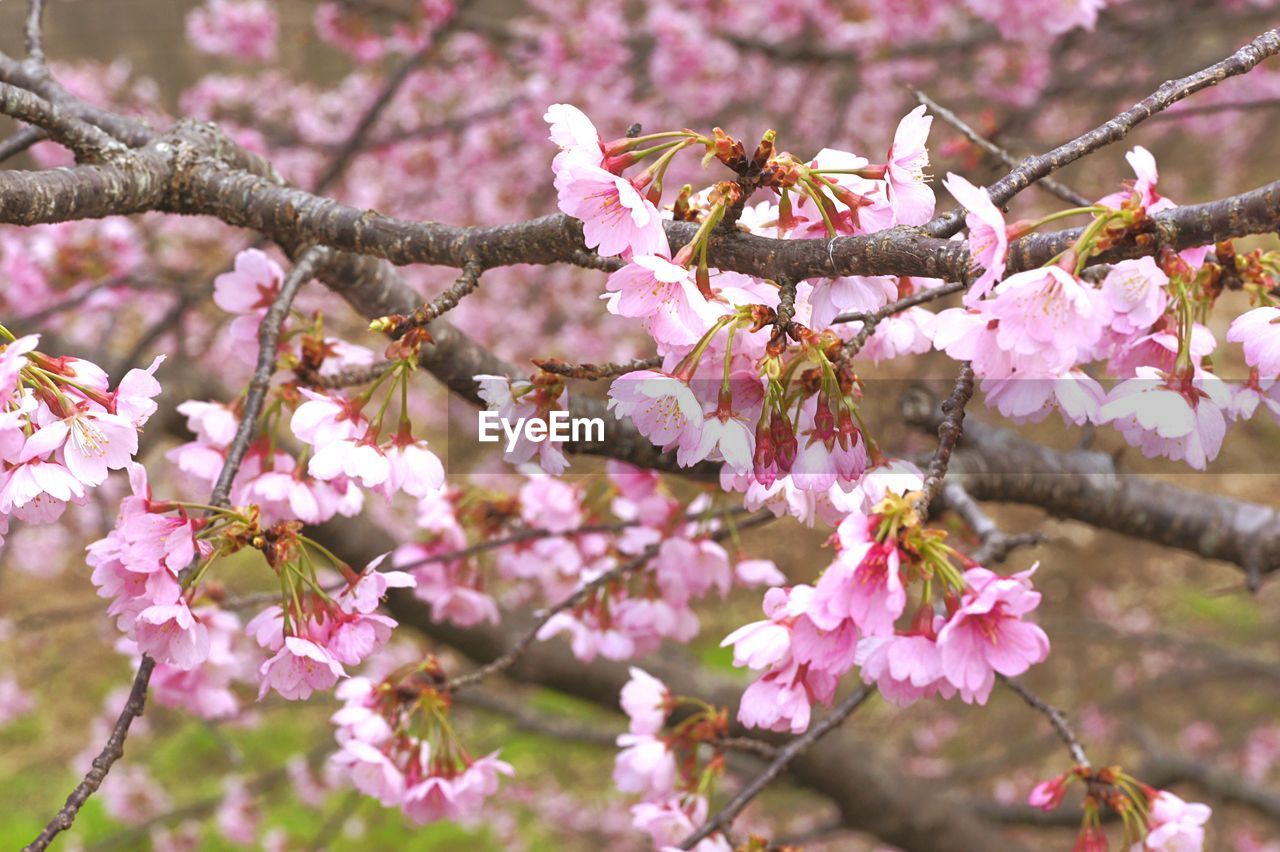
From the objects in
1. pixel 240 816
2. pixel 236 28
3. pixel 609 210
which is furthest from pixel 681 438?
pixel 236 28

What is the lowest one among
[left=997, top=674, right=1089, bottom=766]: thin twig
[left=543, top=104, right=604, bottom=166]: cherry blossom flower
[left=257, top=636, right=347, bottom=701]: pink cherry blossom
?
[left=257, top=636, right=347, bottom=701]: pink cherry blossom

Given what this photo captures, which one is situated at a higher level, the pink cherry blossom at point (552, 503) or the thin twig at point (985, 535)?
the thin twig at point (985, 535)

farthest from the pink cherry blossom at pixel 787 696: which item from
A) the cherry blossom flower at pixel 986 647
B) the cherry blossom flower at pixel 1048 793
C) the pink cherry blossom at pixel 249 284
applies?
the pink cherry blossom at pixel 249 284

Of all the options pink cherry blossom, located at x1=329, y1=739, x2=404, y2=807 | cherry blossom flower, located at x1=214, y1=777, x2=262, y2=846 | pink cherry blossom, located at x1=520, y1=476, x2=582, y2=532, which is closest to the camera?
pink cherry blossom, located at x1=329, y1=739, x2=404, y2=807

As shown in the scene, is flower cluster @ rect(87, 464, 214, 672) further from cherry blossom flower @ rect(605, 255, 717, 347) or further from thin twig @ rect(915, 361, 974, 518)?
thin twig @ rect(915, 361, 974, 518)

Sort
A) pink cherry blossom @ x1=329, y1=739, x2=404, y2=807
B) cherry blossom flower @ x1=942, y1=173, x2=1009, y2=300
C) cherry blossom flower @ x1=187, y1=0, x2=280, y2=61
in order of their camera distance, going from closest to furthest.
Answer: cherry blossom flower @ x1=942, y1=173, x2=1009, y2=300
pink cherry blossom @ x1=329, y1=739, x2=404, y2=807
cherry blossom flower @ x1=187, y1=0, x2=280, y2=61

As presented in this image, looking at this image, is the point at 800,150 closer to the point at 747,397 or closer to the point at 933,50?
the point at 933,50

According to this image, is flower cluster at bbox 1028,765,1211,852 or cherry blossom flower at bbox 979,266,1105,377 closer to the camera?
cherry blossom flower at bbox 979,266,1105,377

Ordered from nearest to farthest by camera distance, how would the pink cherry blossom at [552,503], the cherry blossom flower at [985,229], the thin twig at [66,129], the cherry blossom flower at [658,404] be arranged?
the cherry blossom flower at [985,229]
the cherry blossom flower at [658,404]
the thin twig at [66,129]
the pink cherry blossom at [552,503]

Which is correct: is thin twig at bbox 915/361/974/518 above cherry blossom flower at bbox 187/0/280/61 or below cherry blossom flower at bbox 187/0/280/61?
below

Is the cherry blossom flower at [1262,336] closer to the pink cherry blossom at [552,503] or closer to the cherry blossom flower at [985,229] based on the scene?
the cherry blossom flower at [985,229]

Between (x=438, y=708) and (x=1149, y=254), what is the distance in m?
0.96

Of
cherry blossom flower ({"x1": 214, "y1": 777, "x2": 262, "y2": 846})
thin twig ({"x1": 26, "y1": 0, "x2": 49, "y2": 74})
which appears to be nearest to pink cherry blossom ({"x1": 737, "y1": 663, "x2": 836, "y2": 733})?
thin twig ({"x1": 26, "y1": 0, "x2": 49, "y2": 74})

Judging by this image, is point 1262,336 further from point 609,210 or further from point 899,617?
point 609,210
